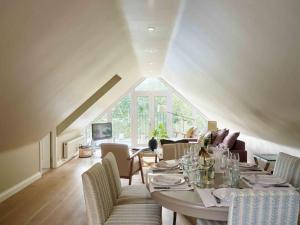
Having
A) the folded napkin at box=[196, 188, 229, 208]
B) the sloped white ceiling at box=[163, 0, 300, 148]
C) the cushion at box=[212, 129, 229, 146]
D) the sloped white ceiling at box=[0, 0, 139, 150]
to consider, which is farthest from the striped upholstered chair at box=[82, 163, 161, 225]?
the cushion at box=[212, 129, 229, 146]

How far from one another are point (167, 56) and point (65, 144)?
3451mm

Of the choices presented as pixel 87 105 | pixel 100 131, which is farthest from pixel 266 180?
pixel 100 131

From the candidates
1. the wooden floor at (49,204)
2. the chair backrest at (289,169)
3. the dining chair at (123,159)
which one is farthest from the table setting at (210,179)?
the dining chair at (123,159)

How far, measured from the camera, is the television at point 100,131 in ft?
29.8

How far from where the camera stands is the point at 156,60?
6.53m

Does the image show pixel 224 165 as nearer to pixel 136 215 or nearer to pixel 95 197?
pixel 136 215

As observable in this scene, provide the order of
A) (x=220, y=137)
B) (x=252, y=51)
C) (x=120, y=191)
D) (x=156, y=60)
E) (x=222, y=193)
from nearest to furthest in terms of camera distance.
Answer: (x=222, y=193), (x=252, y=51), (x=120, y=191), (x=156, y=60), (x=220, y=137)

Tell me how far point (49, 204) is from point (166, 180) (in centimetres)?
254

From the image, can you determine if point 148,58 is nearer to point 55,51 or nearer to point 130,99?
point 55,51

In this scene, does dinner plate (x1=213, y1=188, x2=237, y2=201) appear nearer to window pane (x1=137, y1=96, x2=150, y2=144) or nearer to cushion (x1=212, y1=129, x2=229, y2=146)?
cushion (x1=212, y1=129, x2=229, y2=146)

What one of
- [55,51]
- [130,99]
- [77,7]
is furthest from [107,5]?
[130,99]

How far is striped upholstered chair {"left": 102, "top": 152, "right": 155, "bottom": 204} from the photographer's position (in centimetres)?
295

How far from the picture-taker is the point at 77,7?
2.64m

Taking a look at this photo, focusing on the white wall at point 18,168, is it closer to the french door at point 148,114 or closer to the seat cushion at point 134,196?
the seat cushion at point 134,196
